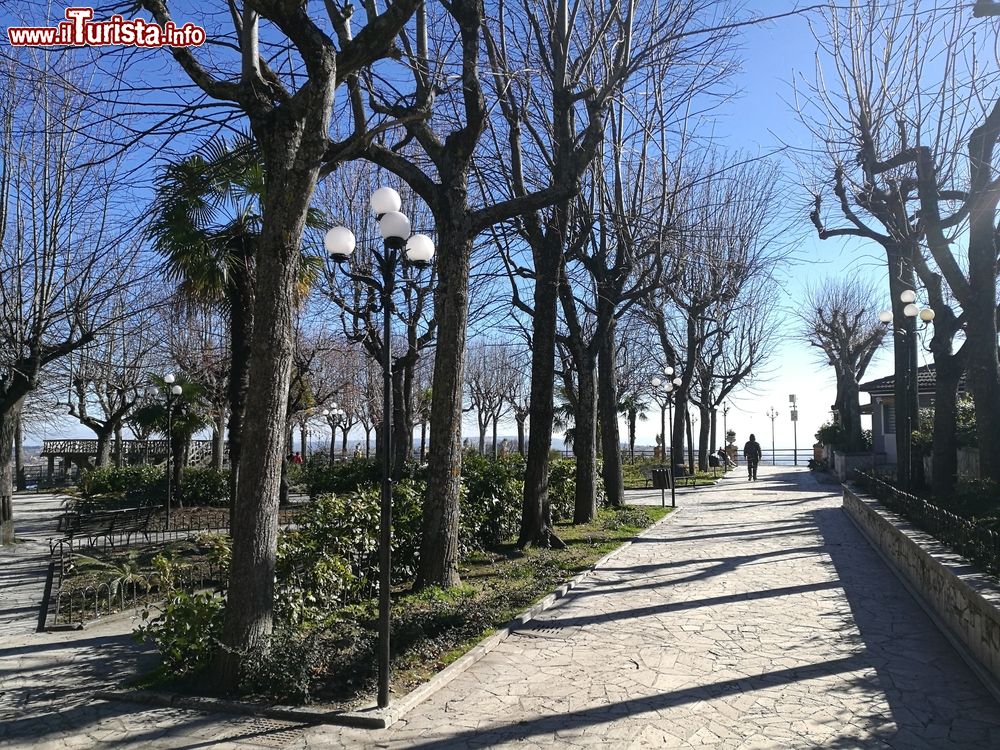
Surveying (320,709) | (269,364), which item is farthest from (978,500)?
(269,364)

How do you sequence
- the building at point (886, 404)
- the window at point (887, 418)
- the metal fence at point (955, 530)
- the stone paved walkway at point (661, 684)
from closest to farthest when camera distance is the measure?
1. the stone paved walkway at point (661, 684)
2. the metal fence at point (955, 530)
3. the building at point (886, 404)
4. the window at point (887, 418)

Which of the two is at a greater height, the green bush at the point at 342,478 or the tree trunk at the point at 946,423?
the tree trunk at the point at 946,423

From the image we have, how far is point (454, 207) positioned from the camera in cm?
889

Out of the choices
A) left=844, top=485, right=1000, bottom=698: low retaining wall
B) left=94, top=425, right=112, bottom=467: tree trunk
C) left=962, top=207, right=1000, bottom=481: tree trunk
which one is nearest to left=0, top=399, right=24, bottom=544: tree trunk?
left=844, top=485, right=1000, bottom=698: low retaining wall

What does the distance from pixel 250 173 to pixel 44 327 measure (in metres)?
4.43

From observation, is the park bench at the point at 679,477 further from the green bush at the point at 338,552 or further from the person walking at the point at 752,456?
the green bush at the point at 338,552

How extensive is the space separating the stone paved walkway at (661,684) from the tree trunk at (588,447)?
5437mm

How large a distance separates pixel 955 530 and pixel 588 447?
740 centimetres

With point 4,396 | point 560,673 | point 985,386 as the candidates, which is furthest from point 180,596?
point 985,386

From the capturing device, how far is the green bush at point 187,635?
5.78m

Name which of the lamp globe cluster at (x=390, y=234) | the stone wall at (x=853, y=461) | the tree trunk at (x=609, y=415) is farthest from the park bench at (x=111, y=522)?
the stone wall at (x=853, y=461)

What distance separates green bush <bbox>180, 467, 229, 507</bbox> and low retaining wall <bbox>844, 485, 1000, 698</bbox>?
52.4 feet

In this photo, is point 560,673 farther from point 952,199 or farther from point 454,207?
point 952,199

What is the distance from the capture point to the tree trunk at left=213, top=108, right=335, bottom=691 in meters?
5.74
